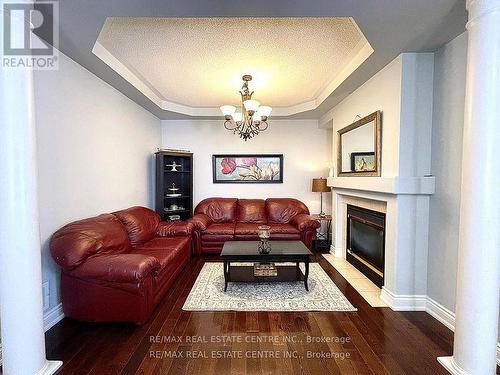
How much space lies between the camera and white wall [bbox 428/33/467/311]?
6.93 ft

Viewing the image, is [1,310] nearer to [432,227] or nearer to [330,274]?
[330,274]

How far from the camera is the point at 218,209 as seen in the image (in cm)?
489

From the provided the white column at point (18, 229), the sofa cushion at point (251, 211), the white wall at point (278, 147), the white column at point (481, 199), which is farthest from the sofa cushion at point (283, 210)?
the white column at point (18, 229)

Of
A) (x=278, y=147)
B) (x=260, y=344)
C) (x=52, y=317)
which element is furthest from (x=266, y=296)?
(x=278, y=147)

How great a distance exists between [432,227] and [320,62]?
2207 mm

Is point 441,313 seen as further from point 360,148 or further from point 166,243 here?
point 166,243

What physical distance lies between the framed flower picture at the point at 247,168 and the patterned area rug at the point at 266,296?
243 cm

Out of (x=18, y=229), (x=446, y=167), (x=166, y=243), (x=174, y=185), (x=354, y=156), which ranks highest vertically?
(x=354, y=156)

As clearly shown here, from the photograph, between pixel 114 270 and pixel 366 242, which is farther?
pixel 366 242

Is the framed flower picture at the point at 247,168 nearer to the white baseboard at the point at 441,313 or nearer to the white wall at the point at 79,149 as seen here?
the white wall at the point at 79,149

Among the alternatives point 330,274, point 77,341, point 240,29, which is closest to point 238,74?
point 240,29

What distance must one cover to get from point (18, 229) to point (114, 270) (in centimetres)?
79

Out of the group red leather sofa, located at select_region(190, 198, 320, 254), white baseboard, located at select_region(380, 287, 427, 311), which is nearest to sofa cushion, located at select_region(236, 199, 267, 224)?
red leather sofa, located at select_region(190, 198, 320, 254)

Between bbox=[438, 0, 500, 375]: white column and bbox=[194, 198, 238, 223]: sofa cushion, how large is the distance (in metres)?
3.74
